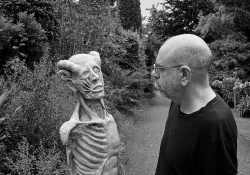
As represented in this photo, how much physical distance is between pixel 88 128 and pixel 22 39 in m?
4.17

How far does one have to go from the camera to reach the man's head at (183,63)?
4.69ft

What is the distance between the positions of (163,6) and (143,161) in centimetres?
1834

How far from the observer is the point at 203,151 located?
1399mm

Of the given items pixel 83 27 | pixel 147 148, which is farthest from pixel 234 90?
pixel 83 27

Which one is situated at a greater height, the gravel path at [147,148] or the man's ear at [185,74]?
the man's ear at [185,74]

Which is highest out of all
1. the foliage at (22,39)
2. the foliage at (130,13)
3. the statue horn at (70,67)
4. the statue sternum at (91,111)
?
the foliage at (130,13)

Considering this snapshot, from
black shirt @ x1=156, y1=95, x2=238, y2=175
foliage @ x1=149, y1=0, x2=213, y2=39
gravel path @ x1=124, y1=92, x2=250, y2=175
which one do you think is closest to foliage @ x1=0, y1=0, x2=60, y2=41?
gravel path @ x1=124, y1=92, x2=250, y2=175

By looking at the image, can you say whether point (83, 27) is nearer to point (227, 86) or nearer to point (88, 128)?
point (88, 128)

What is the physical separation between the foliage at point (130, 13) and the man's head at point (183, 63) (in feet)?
43.2

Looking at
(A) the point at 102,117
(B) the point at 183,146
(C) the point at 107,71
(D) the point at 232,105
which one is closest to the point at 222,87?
(D) the point at 232,105

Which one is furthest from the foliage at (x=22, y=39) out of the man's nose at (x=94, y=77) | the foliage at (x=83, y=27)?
the man's nose at (x=94, y=77)

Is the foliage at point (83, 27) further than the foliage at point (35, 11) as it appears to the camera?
Yes

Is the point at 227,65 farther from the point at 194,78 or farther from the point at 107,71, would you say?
the point at 194,78

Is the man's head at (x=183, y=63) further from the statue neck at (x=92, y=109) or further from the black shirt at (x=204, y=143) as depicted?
the statue neck at (x=92, y=109)
